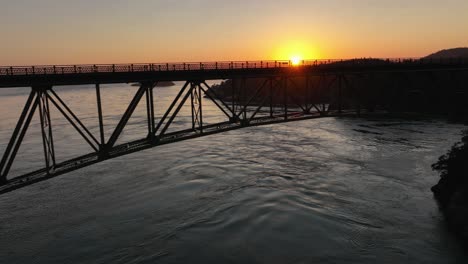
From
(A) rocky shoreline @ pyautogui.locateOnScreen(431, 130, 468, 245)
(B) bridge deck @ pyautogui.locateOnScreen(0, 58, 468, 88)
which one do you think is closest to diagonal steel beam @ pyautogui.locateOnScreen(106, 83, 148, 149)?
(B) bridge deck @ pyautogui.locateOnScreen(0, 58, 468, 88)

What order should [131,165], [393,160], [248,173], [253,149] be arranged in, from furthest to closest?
1. [253,149]
2. [131,165]
3. [393,160]
4. [248,173]

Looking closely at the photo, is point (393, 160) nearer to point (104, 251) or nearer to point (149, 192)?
point (149, 192)

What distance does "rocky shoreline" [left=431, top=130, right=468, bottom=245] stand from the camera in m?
27.8

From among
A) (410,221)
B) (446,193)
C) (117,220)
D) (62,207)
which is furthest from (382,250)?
(62,207)

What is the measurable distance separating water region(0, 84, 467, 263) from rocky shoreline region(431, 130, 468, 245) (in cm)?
113

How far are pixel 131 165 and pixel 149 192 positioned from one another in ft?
46.8

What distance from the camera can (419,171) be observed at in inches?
1677

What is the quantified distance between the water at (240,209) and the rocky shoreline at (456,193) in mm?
1129

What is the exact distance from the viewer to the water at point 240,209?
85.4 feet

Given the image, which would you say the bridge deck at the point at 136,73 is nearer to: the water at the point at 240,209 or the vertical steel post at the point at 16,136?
the vertical steel post at the point at 16,136

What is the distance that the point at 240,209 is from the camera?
33.6m

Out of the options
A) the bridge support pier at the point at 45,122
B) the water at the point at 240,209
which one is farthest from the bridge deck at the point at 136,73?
the water at the point at 240,209

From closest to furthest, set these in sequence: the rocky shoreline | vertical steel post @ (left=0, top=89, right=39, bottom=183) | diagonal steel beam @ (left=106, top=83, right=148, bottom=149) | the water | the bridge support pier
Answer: vertical steel post @ (left=0, top=89, right=39, bottom=183), the bridge support pier, diagonal steel beam @ (left=106, top=83, right=148, bottom=149), the water, the rocky shoreline

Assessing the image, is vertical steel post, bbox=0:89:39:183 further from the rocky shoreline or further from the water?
the rocky shoreline
